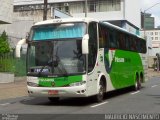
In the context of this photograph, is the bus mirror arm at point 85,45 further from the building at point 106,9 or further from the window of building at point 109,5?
the window of building at point 109,5

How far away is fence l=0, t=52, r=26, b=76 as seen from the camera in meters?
33.2

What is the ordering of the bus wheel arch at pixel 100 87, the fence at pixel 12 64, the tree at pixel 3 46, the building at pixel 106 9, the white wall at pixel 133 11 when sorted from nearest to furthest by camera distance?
the bus wheel arch at pixel 100 87 → the tree at pixel 3 46 → the fence at pixel 12 64 → the building at pixel 106 9 → the white wall at pixel 133 11

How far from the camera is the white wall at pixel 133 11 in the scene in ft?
234

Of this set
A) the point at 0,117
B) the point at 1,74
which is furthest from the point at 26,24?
the point at 0,117

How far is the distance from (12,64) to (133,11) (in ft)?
139

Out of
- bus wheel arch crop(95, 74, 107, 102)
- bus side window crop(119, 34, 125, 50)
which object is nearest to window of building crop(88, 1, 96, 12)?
bus side window crop(119, 34, 125, 50)

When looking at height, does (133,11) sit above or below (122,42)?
above

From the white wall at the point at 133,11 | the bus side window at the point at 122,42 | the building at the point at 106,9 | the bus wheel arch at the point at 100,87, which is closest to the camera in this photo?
the bus wheel arch at the point at 100,87

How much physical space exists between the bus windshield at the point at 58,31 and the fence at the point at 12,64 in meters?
16.5

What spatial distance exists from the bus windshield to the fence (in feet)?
54.1

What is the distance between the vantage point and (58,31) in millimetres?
16828

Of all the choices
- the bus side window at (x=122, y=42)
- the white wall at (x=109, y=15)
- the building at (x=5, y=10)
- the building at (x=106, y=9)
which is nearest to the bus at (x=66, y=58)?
the bus side window at (x=122, y=42)

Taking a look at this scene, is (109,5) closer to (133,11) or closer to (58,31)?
(133,11)

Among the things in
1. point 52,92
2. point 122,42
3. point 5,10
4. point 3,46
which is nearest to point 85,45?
point 52,92
